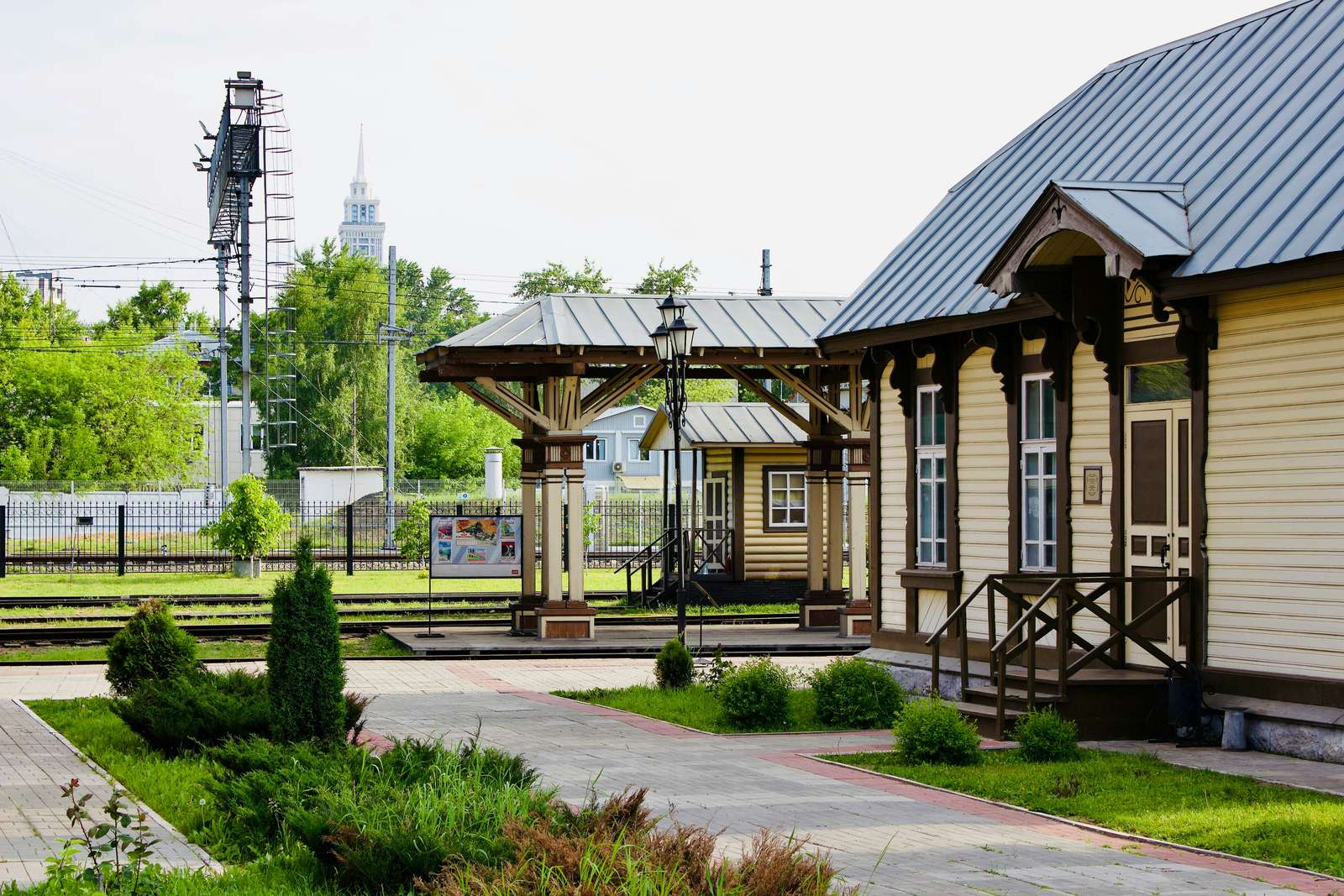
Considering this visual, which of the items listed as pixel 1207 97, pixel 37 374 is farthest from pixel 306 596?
pixel 37 374

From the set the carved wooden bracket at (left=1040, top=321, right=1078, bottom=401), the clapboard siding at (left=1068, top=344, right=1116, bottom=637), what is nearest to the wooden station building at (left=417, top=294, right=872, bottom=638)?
the carved wooden bracket at (left=1040, top=321, right=1078, bottom=401)

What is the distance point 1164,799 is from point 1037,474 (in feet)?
18.1

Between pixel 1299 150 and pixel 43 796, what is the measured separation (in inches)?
Answer: 434

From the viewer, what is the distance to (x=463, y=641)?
76.8 feet

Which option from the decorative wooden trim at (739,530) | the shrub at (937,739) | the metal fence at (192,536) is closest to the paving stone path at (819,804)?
the shrub at (937,739)

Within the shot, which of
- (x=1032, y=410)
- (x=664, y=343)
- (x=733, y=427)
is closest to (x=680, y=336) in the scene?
(x=664, y=343)

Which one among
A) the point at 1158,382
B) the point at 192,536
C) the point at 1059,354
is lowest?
the point at 192,536

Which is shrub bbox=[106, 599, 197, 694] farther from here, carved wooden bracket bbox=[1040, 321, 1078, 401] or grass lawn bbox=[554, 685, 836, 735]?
carved wooden bracket bbox=[1040, 321, 1078, 401]

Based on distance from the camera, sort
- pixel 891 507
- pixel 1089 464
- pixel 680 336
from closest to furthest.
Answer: pixel 1089 464, pixel 891 507, pixel 680 336

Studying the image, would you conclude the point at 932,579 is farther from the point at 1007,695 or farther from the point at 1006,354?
the point at 1007,695

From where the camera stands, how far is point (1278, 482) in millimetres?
12211

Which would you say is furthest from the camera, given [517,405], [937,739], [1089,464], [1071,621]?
[517,405]

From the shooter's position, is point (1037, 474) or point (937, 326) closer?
point (1037, 474)

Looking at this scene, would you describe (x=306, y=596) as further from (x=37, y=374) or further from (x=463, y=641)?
(x=37, y=374)
